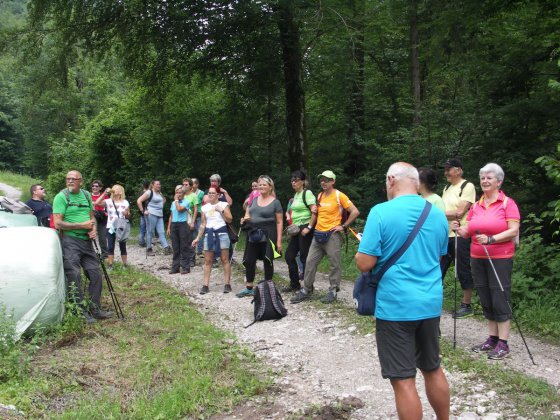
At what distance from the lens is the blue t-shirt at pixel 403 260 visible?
3.20 m

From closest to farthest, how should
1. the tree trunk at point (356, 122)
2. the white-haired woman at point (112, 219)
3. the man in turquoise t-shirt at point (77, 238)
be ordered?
the man in turquoise t-shirt at point (77, 238) → the white-haired woman at point (112, 219) → the tree trunk at point (356, 122)

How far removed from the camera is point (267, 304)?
6941 millimetres

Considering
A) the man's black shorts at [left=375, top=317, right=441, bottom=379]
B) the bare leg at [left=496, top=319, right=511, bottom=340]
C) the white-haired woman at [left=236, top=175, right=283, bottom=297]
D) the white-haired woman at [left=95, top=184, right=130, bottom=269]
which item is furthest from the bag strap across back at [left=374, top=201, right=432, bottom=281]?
the white-haired woman at [left=95, top=184, right=130, bottom=269]

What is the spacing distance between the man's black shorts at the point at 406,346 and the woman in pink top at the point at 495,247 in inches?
84.4

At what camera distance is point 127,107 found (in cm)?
2247

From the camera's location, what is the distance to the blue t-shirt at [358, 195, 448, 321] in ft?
10.5

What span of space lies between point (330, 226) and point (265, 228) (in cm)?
105

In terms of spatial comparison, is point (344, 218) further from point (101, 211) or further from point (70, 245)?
point (101, 211)

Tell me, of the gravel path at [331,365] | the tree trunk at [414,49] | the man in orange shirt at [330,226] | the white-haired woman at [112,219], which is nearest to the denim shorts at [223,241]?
the gravel path at [331,365]

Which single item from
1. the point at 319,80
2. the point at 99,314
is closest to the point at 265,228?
the point at 99,314

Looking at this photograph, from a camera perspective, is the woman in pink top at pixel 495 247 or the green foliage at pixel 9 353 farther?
the woman in pink top at pixel 495 247

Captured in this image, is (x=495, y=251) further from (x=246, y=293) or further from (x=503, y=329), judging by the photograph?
(x=246, y=293)

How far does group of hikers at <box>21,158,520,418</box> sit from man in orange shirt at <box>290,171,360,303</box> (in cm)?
2

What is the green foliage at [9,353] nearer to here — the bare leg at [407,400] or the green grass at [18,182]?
the bare leg at [407,400]
